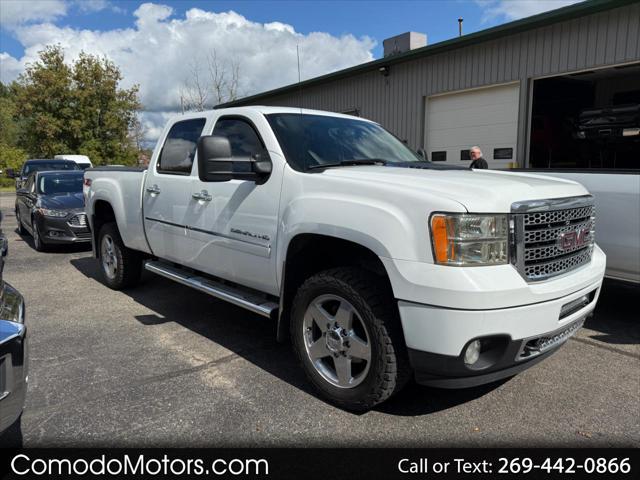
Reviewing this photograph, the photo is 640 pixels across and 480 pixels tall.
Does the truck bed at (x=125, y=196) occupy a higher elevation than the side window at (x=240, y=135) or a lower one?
lower

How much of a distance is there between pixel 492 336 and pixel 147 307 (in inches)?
161

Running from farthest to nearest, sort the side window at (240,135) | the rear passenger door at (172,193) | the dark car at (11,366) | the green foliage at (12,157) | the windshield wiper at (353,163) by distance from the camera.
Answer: the green foliage at (12,157) → the rear passenger door at (172,193) → the side window at (240,135) → the windshield wiper at (353,163) → the dark car at (11,366)

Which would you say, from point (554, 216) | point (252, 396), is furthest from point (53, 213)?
point (554, 216)

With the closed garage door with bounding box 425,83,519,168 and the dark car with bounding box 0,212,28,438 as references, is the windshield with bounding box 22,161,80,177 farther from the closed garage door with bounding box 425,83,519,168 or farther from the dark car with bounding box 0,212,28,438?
the dark car with bounding box 0,212,28,438

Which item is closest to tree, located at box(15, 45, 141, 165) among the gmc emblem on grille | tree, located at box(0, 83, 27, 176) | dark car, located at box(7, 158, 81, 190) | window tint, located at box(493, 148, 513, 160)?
tree, located at box(0, 83, 27, 176)

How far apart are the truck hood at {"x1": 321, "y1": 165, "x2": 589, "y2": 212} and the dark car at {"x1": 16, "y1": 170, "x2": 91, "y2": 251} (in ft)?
22.1

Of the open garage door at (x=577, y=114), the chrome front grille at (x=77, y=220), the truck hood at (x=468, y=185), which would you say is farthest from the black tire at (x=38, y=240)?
the open garage door at (x=577, y=114)

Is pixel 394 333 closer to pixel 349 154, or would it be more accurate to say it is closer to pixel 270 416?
pixel 270 416

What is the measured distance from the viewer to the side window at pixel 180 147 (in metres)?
4.66

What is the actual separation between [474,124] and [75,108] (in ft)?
109

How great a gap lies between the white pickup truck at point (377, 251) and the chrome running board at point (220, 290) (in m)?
0.02

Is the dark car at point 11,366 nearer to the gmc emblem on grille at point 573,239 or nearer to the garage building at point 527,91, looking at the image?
the gmc emblem on grille at point 573,239

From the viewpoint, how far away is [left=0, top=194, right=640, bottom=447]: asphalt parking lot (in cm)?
291

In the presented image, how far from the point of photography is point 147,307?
5.53 metres
